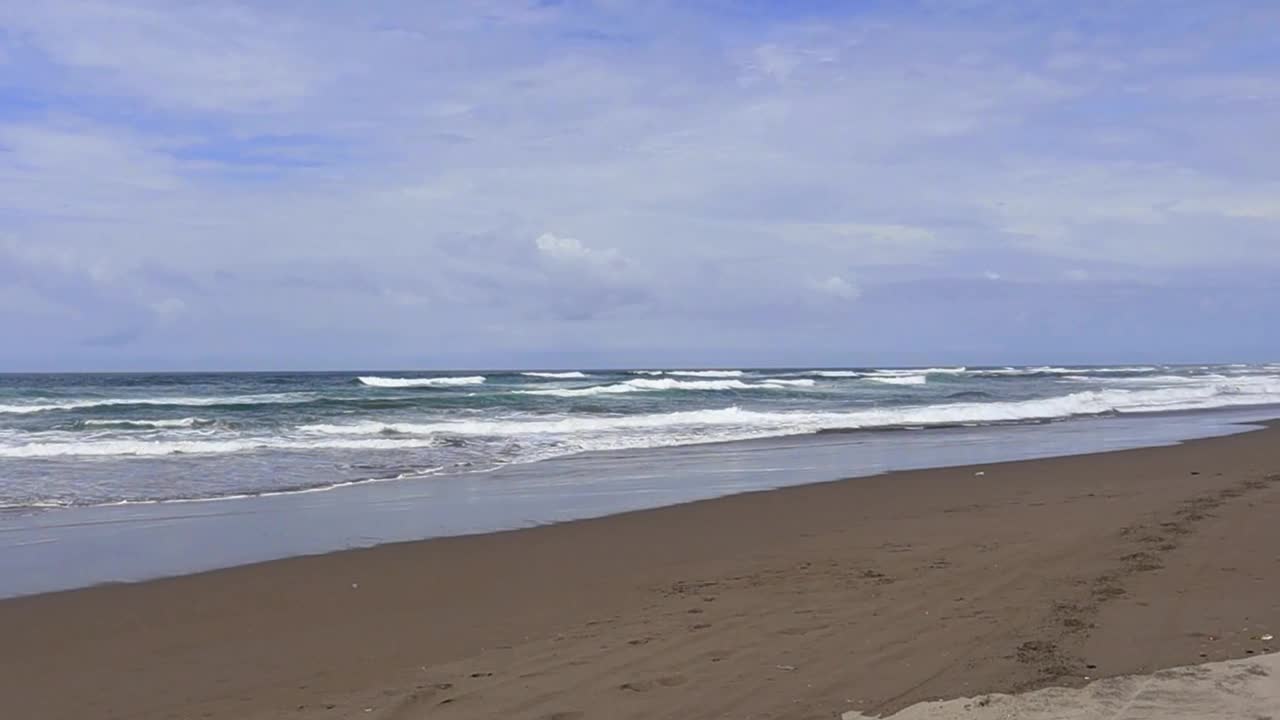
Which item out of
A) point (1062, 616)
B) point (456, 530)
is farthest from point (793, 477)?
point (1062, 616)

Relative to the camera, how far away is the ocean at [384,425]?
14.2m

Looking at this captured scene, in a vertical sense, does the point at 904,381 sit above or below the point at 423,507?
above

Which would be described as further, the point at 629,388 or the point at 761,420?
the point at 629,388

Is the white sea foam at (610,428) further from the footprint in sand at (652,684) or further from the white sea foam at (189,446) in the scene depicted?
the footprint in sand at (652,684)

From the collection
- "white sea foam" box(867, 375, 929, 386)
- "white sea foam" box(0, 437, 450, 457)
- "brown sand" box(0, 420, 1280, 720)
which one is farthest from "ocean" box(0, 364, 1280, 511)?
"white sea foam" box(867, 375, 929, 386)

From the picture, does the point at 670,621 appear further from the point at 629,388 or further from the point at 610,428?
the point at 629,388

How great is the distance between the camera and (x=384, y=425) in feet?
80.4

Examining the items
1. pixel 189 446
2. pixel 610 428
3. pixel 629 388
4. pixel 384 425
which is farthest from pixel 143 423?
pixel 629 388

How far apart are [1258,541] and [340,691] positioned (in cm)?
636

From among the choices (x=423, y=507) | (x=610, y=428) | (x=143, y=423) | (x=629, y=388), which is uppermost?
(x=629, y=388)

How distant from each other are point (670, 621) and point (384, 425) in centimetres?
1979

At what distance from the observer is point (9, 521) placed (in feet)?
33.6

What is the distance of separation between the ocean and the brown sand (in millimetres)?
5880

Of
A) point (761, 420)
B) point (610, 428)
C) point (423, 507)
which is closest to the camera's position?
point (423, 507)
